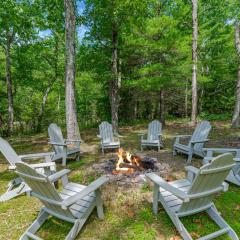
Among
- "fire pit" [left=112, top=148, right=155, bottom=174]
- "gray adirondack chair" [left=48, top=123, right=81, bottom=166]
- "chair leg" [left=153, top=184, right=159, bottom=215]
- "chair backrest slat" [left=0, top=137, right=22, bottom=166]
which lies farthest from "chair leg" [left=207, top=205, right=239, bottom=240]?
"gray adirondack chair" [left=48, top=123, right=81, bottom=166]

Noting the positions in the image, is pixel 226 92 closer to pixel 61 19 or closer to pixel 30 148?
pixel 61 19

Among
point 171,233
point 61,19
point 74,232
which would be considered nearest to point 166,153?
point 171,233

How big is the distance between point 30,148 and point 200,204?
249 inches

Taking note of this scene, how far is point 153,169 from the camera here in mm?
4547

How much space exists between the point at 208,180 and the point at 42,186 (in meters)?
1.78

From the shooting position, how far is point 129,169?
14.7 ft

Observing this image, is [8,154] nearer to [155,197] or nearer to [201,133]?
[155,197]

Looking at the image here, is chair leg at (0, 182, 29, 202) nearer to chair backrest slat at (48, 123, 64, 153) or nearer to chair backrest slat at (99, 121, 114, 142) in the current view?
chair backrest slat at (48, 123, 64, 153)

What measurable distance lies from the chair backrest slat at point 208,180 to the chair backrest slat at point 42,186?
4.52 feet

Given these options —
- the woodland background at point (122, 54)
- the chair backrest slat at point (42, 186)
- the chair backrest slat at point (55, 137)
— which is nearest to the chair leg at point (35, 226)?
the chair backrest slat at point (42, 186)

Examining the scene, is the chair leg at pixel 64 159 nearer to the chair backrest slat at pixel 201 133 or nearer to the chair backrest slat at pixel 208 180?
the chair backrest slat at pixel 201 133

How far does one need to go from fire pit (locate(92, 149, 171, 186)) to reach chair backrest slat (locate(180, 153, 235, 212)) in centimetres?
140

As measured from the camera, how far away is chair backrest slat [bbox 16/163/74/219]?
8.02 ft

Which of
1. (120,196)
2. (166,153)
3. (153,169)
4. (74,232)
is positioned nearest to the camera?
(74,232)
